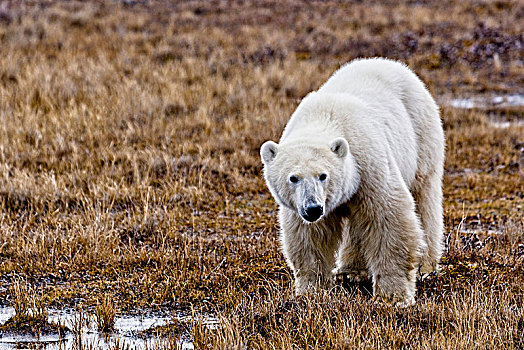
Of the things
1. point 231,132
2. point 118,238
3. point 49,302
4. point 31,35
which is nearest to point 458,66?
point 231,132

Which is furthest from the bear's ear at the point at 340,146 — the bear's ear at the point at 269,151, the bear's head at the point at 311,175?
the bear's ear at the point at 269,151

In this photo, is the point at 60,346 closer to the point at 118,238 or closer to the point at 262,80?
the point at 118,238

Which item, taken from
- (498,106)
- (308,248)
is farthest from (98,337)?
(498,106)

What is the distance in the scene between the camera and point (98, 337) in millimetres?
5023

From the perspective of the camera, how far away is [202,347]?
4641 millimetres

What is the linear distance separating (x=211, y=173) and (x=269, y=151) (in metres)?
4.43

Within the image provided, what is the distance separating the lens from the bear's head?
4.67 metres

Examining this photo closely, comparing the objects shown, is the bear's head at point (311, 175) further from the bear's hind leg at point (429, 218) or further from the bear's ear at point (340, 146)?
the bear's hind leg at point (429, 218)

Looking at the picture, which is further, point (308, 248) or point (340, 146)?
point (308, 248)

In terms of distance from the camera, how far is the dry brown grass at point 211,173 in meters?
5.03

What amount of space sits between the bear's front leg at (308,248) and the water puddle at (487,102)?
27.3 ft

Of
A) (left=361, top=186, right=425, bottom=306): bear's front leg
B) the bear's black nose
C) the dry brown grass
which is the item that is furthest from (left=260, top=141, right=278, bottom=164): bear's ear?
the dry brown grass

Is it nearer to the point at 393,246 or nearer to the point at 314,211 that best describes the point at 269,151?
the point at 314,211

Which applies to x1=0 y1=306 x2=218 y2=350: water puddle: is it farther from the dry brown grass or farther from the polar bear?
the polar bear
